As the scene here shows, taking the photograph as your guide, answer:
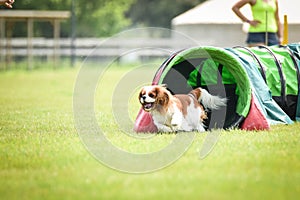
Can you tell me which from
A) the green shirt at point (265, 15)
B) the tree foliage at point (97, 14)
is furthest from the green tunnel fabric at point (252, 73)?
the tree foliage at point (97, 14)

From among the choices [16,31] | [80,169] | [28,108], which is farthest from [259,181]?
[16,31]

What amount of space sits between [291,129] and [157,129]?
5.17 ft

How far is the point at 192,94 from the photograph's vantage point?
8.53 meters

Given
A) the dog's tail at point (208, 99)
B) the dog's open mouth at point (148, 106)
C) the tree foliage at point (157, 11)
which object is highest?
the dog's open mouth at point (148, 106)

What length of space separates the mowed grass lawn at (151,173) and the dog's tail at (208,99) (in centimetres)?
57

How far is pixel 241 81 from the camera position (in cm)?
860

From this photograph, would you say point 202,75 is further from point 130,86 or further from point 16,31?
point 16,31

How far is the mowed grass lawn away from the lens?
5.20 m

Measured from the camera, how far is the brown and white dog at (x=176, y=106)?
25.6 ft

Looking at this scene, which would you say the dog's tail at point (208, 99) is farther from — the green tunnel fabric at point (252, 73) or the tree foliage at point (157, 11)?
the tree foliage at point (157, 11)

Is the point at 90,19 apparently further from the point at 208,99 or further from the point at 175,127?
the point at 175,127

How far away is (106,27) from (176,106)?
125ft

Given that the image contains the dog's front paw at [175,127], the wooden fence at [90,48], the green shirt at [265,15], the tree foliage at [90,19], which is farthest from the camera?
the tree foliage at [90,19]

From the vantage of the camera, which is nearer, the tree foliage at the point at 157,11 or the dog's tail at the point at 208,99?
the dog's tail at the point at 208,99
